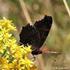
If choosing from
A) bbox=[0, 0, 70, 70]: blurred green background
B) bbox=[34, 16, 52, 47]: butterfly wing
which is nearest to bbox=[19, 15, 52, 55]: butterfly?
bbox=[34, 16, 52, 47]: butterfly wing

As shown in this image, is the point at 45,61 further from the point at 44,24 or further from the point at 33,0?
the point at 44,24

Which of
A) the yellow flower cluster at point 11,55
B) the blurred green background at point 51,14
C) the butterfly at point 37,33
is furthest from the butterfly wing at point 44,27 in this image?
the blurred green background at point 51,14

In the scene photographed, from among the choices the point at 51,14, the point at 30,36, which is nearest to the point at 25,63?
the point at 30,36

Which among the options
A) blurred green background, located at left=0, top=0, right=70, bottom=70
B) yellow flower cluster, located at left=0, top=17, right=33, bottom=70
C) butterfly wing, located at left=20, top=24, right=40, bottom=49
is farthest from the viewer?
blurred green background, located at left=0, top=0, right=70, bottom=70

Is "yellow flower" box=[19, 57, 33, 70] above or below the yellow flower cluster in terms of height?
below

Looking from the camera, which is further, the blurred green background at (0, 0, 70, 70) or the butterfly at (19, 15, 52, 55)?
the blurred green background at (0, 0, 70, 70)

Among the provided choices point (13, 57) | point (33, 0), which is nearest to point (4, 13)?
point (33, 0)

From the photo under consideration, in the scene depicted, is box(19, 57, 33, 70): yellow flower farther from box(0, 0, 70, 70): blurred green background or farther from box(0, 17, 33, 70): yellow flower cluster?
box(0, 0, 70, 70): blurred green background

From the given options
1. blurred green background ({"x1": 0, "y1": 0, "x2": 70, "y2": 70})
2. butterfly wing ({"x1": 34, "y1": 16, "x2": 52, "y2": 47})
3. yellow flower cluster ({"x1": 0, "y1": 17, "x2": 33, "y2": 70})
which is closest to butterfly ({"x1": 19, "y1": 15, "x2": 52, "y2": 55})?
butterfly wing ({"x1": 34, "y1": 16, "x2": 52, "y2": 47})

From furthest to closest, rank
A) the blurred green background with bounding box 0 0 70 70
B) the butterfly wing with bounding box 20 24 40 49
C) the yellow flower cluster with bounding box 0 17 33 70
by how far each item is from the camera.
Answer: the blurred green background with bounding box 0 0 70 70, the butterfly wing with bounding box 20 24 40 49, the yellow flower cluster with bounding box 0 17 33 70
